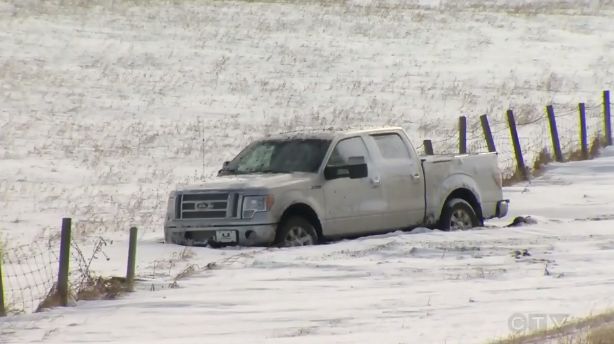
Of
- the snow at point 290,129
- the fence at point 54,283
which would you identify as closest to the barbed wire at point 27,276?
the fence at point 54,283

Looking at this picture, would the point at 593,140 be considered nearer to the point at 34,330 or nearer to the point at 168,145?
the point at 168,145

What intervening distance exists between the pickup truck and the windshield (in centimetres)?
1

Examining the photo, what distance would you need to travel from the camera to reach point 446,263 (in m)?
14.5

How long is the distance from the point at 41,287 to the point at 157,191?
9.69 metres

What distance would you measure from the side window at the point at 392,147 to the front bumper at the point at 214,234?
2077 millimetres

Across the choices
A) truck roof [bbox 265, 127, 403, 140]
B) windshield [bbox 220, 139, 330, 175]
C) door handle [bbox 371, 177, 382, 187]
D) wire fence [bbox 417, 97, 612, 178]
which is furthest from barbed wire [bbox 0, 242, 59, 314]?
wire fence [bbox 417, 97, 612, 178]

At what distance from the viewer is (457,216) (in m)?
17.6

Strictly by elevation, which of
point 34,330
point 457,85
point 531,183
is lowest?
point 34,330

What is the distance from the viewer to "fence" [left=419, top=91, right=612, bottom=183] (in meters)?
25.1

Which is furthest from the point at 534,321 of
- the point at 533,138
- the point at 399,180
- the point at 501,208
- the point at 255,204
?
the point at 533,138

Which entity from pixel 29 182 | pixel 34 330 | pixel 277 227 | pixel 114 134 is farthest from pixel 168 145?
pixel 34 330

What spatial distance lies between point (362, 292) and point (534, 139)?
787 inches

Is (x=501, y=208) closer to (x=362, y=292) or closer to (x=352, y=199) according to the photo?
(x=352, y=199)

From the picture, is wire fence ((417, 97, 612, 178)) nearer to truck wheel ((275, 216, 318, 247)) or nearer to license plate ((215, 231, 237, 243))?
truck wheel ((275, 216, 318, 247))
